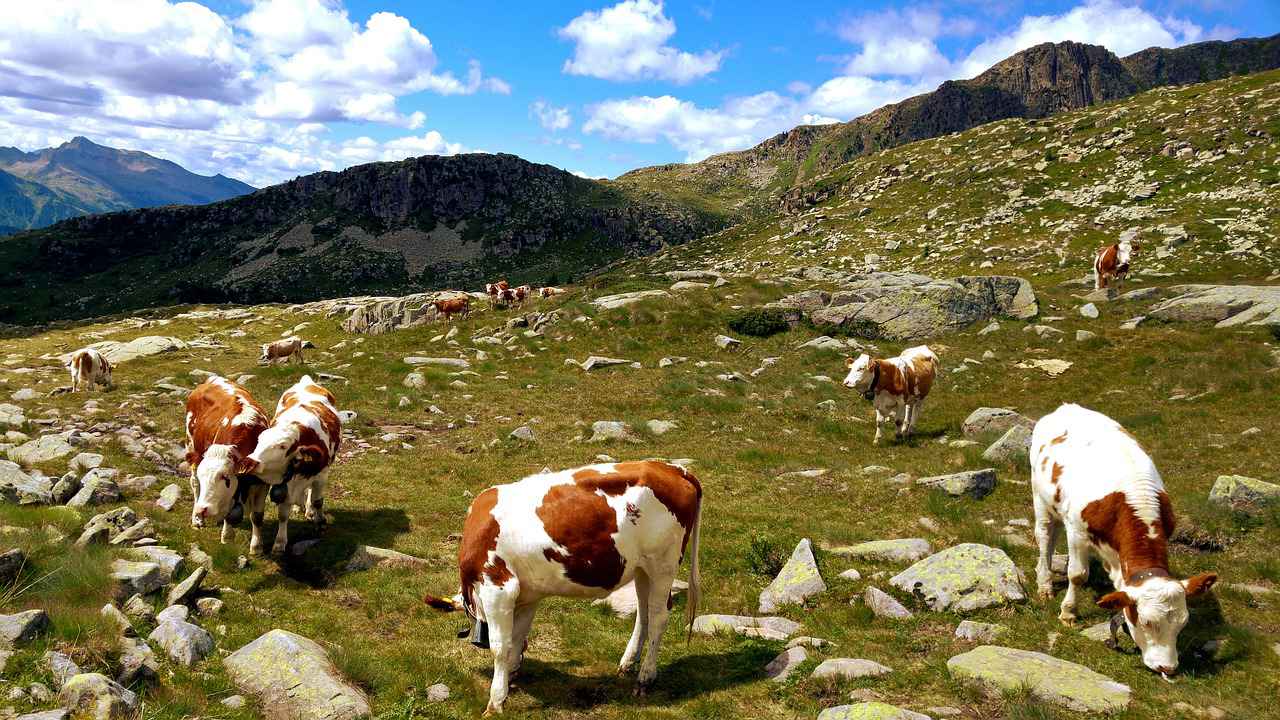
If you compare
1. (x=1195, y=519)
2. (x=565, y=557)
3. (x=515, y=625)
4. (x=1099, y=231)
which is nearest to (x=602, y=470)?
(x=565, y=557)

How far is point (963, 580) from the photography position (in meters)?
9.26

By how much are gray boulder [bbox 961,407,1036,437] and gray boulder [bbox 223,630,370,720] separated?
55.0 feet

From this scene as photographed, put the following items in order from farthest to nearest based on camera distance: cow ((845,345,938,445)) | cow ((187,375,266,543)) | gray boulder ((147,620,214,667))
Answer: cow ((845,345,938,445)) < cow ((187,375,266,543)) < gray boulder ((147,620,214,667))

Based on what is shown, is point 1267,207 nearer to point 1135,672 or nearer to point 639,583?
point 1135,672

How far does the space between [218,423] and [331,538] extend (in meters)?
3.06

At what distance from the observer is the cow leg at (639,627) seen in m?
7.84

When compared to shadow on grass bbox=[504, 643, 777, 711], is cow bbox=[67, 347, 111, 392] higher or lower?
higher

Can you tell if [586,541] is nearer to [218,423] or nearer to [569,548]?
[569,548]

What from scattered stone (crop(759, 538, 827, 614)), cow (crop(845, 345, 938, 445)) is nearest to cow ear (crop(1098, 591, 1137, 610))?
scattered stone (crop(759, 538, 827, 614))

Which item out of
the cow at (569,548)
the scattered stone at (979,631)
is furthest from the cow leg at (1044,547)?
the cow at (569,548)

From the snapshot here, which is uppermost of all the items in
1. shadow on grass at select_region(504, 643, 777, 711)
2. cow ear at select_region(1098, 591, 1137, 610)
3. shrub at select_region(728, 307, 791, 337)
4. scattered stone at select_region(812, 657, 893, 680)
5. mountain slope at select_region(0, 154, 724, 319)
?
mountain slope at select_region(0, 154, 724, 319)

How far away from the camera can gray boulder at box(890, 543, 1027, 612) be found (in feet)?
29.6

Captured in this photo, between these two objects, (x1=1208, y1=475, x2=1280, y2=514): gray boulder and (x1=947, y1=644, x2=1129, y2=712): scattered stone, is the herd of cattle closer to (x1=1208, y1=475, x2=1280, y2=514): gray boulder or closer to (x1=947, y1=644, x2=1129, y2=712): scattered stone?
(x1=947, y1=644, x2=1129, y2=712): scattered stone

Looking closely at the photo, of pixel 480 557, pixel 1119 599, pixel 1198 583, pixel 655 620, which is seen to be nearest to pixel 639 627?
pixel 655 620
